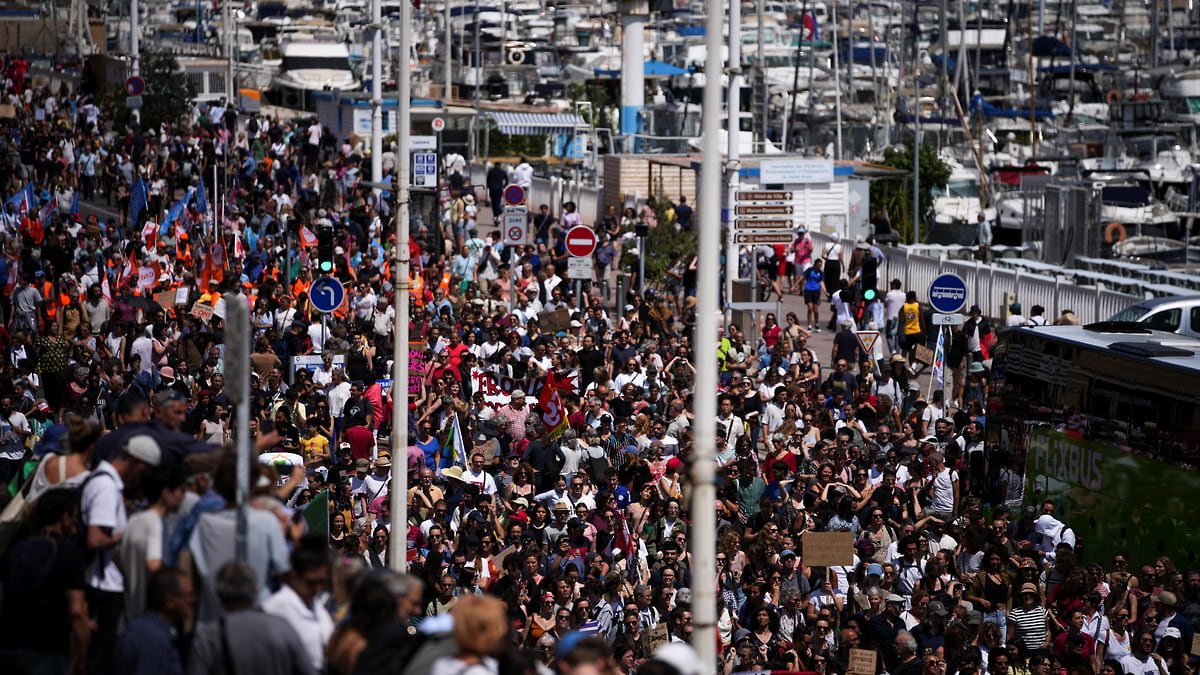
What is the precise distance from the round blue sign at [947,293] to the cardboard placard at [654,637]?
10.5 metres

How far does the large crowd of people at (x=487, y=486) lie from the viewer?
747 centimetres

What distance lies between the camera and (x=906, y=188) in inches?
1861

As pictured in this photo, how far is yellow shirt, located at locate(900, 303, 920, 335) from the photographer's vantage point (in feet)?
85.2

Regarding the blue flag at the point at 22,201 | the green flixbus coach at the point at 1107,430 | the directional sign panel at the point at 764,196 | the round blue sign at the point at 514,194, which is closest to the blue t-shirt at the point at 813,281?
the round blue sign at the point at 514,194

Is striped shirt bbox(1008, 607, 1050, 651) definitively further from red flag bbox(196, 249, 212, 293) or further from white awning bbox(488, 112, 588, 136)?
white awning bbox(488, 112, 588, 136)

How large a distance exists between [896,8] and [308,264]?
10230cm

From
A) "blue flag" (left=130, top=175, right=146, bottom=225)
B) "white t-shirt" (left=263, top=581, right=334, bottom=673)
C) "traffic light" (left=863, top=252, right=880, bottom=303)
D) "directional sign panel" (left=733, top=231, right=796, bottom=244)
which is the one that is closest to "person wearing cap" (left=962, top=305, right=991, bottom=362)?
"traffic light" (left=863, top=252, right=880, bottom=303)

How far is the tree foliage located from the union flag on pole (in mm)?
28057

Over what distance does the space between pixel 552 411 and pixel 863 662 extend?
6.92 meters

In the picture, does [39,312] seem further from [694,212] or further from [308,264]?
[694,212]

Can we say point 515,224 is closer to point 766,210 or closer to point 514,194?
point 514,194

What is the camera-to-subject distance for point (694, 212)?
1449 inches

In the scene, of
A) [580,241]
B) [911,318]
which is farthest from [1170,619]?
[580,241]

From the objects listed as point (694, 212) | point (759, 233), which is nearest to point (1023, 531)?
point (759, 233)
